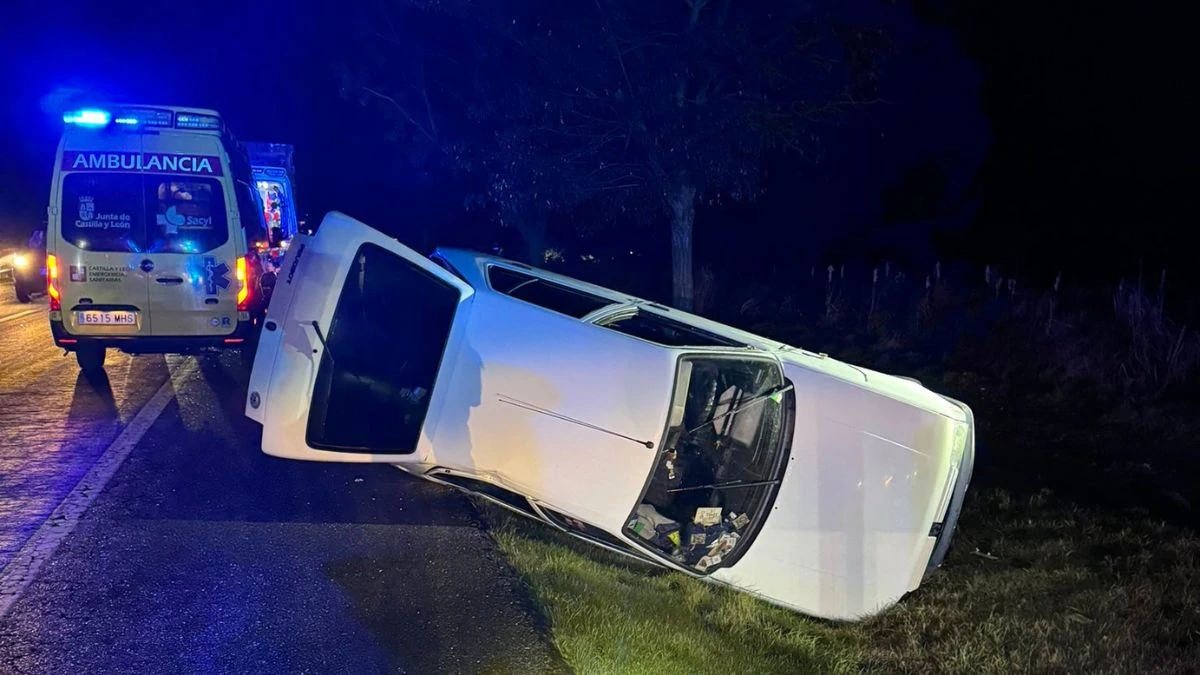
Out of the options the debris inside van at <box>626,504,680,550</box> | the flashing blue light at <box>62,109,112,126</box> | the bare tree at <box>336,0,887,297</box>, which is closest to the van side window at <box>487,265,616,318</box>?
the debris inside van at <box>626,504,680,550</box>

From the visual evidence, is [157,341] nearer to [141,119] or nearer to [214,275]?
[214,275]

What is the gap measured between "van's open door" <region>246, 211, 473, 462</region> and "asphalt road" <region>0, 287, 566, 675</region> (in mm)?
609

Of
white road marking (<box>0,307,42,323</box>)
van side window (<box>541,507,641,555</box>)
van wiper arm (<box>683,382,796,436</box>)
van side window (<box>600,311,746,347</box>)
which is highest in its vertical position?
van side window (<box>600,311,746,347</box>)

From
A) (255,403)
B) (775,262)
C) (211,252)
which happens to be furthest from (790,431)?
(775,262)

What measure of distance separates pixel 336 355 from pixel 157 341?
4.26 m

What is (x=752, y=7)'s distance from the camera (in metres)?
12.2

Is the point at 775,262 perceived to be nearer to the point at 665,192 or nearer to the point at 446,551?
the point at 665,192

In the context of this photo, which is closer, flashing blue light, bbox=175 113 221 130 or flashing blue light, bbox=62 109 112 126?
flashing blue light, bbox=62 109 112 126

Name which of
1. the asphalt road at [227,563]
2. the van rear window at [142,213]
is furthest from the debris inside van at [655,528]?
the van rear window at [142,213]

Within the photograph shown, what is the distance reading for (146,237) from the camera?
835cm

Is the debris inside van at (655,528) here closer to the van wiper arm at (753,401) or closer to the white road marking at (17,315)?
the van wiper arm at (753,401)

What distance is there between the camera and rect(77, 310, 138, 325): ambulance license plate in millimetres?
8281

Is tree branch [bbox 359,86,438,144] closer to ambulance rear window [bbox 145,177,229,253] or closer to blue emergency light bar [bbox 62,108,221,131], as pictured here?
blue emergency light bar [bbox 62,108,221,131]

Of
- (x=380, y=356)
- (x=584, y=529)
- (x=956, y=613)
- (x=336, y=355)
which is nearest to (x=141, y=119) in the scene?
(x=380, y=356)
